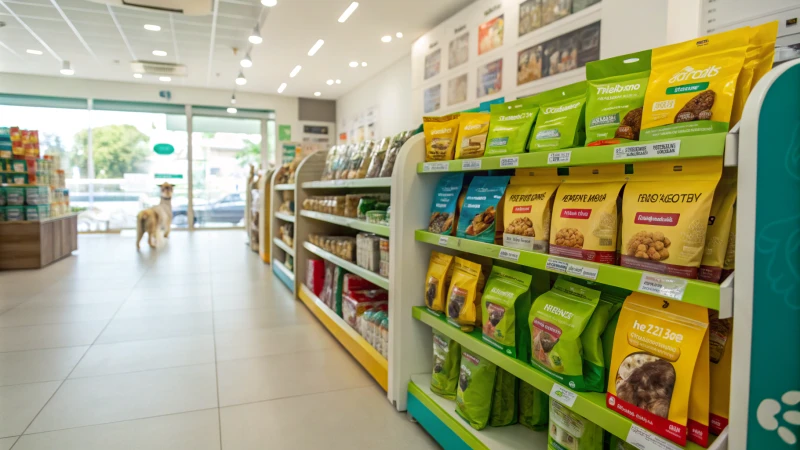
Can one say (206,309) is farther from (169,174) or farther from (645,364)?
(169,174)

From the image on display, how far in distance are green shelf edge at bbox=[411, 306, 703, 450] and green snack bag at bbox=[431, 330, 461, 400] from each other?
0.07 meters

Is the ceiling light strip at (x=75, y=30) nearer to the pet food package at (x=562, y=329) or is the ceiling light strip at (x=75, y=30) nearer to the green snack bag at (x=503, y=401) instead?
the green snack bag at (x=503, y=401)

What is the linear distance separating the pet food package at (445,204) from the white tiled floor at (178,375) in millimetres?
968

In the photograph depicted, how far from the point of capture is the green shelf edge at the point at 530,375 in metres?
1.31

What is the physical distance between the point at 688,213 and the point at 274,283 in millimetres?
5004

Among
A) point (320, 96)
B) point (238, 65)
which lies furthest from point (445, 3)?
point (320, 96)

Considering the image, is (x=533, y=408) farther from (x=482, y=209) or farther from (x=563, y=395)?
(x=482, y=209)

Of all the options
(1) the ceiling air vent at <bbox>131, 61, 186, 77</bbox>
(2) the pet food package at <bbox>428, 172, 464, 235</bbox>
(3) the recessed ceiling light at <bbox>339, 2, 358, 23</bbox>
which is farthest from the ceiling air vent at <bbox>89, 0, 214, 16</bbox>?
(2) the pet food package at <bbox>428, 172, 464, 235</bbox>

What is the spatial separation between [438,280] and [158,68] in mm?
9343

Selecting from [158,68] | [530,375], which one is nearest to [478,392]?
[530,375]

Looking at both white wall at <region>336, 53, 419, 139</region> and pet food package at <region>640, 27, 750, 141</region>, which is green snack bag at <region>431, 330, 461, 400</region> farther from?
white wall at <region>336, 53, 419, 139</region>

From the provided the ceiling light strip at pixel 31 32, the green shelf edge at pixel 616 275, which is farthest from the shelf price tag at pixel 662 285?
the ceiling light strip at pixel 31 32

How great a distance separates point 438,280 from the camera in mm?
2236

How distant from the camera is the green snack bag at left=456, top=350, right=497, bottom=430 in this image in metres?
1.91
